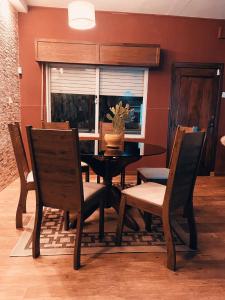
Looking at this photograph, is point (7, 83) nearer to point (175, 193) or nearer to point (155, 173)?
point (155, 173)

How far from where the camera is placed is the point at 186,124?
4246 mm

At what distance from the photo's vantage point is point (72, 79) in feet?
13.6

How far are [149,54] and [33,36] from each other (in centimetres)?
187

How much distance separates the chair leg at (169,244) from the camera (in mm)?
1695

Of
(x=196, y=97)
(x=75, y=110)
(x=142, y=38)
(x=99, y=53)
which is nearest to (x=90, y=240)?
(x=75, y=110)

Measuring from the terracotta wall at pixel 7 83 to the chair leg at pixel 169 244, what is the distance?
2.48 m

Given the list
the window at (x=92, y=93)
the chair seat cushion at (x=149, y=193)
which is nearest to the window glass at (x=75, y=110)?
the window at (x=92, y=93)

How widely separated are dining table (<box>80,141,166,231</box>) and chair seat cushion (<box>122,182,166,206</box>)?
0.90 feet

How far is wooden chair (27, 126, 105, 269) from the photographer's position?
1.55m

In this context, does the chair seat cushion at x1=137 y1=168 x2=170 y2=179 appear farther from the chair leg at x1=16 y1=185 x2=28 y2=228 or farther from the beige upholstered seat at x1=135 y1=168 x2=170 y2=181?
the chair leg at x1=16 y1=185 x2=28 y2=228

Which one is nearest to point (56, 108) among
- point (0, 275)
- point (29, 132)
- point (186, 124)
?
point (186, 124)

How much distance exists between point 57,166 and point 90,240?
2.75 feet

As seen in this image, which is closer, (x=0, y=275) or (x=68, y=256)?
(x=0, y=275)

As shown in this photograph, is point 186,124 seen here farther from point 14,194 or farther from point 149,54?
point 14,194
